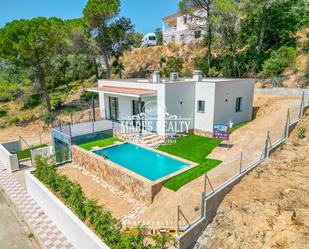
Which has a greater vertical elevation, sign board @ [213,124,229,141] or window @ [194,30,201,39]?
window @ [194,30,201,39]

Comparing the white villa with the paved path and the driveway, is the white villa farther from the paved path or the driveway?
the driveway

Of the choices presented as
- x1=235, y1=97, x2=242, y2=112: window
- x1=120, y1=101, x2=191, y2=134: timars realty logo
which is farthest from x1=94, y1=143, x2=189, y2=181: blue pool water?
x1=235, y1=97, x2=242, y2=112: window

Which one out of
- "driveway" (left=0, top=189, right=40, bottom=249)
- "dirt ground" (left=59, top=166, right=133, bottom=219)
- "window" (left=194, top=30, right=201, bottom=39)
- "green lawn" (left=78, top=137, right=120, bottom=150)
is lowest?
"driveway" (left=0, top=189, right=40, bottom=249)

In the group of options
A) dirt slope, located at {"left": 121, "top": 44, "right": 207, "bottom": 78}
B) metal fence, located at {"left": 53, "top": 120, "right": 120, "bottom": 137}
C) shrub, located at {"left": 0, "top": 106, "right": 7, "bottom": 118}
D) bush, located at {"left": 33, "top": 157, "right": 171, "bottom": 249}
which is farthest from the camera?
dirt slope, located at {"left": 121, "top": 44, "right": 207, "bottom": 78}

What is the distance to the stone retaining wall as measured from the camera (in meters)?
11.4

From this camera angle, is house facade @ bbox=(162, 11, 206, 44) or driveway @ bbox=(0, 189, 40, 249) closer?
driveway @ bbox=(0, 189, 40, 249)

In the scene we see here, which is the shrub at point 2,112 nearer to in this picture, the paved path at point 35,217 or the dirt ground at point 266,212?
the paved path at point 35,217

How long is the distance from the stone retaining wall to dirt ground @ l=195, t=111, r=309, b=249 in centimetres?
336

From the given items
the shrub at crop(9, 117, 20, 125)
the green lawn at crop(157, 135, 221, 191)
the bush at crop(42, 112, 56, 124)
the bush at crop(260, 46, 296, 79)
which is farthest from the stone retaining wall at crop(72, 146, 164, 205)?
the bush at crop(260, 46, 296, 79)

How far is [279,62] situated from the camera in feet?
90.5

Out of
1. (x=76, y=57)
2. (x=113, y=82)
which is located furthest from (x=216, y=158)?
(x=76, y=57)

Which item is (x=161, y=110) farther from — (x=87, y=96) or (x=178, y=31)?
(x=178, y=31)

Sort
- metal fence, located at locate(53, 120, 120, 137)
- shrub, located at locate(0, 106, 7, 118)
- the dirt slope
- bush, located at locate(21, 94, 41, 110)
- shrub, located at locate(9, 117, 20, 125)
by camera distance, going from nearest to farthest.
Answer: metal fence, located at locate(53, 120, 120, 137), shrub, located at locate(9, 117, 20, 125), shrub, located at locate(0, 106, 7, 118), bush, located at locate(21, 94, 41, 110), the dirt slope

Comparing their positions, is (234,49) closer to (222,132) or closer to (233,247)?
(222,132)
